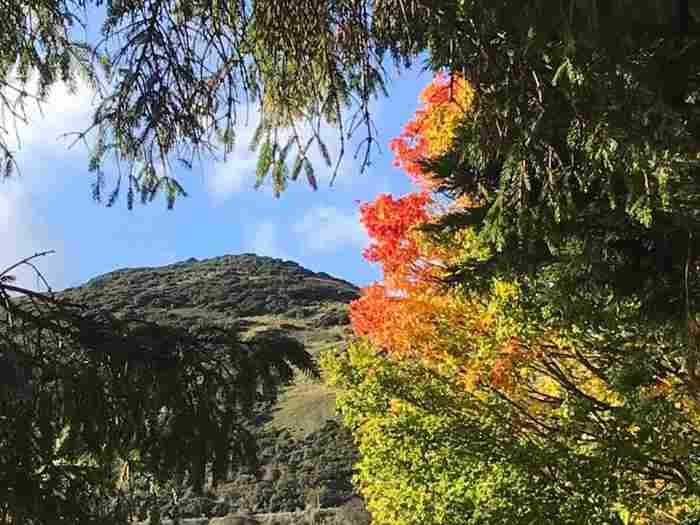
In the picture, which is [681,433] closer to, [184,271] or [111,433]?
[111,433]

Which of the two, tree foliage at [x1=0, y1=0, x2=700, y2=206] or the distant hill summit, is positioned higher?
the distant hill summit

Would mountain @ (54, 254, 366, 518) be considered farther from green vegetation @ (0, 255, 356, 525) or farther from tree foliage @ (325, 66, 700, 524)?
tree foliage @ (325, 66, 700, 524)

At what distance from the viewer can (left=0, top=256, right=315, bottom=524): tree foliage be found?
12.2 feet

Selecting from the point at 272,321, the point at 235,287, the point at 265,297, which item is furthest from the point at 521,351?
the point at 235,287

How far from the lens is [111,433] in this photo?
3814 millimetres

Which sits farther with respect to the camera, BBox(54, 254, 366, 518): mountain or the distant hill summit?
the distant hill summit

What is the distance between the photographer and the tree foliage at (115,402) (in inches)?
146

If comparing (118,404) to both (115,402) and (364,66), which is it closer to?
(115,402)

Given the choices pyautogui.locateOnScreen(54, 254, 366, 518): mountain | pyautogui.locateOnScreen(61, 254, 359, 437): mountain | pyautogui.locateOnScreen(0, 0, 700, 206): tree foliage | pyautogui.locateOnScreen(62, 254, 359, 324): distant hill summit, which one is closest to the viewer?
pyautogui.locateOnScreen(0, 0, 700, 206): tree foliage

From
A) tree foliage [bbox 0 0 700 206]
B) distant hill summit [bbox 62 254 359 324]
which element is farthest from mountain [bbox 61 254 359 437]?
tree foliage [bbox 0 0 700 206]

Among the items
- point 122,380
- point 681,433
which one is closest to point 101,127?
point 122,380

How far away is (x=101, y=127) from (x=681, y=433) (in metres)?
6.65

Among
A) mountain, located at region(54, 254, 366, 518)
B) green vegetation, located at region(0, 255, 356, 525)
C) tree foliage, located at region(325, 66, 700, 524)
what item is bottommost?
green vegetation, located at region(0, 255, 356, 525)

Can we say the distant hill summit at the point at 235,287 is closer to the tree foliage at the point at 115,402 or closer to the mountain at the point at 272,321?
the mountain at the point at 272,321
